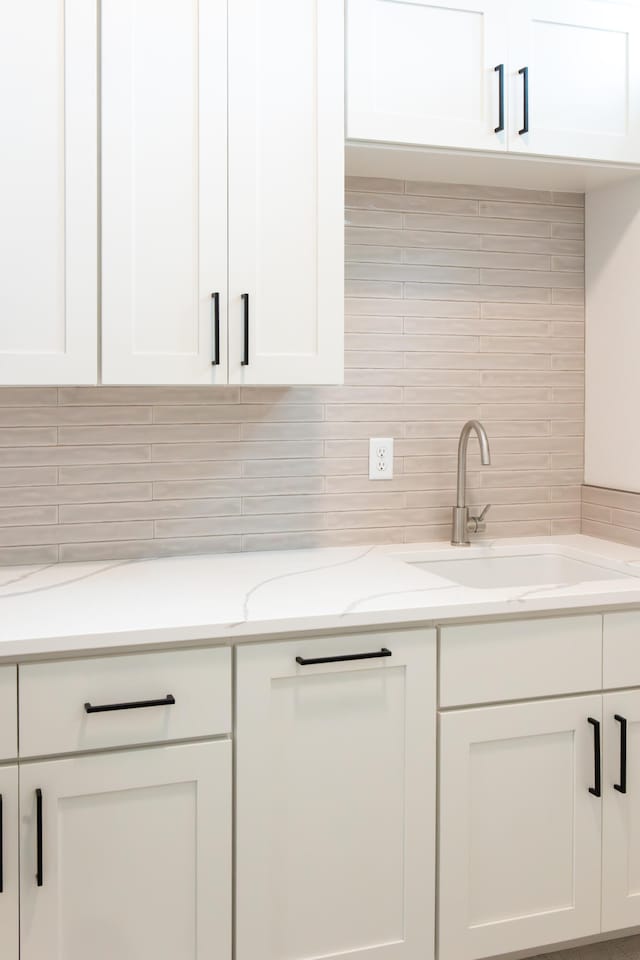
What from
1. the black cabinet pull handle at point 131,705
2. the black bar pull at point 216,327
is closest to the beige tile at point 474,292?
the black bar pull at point 216,327

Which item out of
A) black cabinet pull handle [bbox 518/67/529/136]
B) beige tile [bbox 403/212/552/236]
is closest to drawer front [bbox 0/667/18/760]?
beige tile [bbox 403/212/552/236]

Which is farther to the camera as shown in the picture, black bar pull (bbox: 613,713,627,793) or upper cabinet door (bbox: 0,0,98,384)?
black bar pull (bbox: 613,713,627,793)

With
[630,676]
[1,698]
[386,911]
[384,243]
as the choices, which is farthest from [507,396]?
[1,698]

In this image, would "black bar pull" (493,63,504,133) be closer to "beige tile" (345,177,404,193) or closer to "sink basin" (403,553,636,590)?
"beige tile" (345,177,404,193)

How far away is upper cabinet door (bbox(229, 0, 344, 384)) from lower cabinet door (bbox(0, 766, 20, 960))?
929mm

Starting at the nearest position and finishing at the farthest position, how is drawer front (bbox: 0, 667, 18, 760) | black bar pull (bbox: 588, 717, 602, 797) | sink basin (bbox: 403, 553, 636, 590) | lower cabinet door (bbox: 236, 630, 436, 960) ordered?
drawer front (bbox: 0, 667, 18, 760), lower cabinet door (bbox: 236, 630, 436, 960), black bar pull (bbox: 588, 717, 602, 797), sink basin (bbox: 403, 553, 636, 590)

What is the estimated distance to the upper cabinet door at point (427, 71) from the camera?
6.67ft

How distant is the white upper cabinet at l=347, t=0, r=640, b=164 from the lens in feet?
6.72

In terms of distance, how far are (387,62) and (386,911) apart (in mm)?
1851

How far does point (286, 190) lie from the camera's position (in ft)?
6.43

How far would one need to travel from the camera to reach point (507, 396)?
254cm

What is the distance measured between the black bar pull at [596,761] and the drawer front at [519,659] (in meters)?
0.08

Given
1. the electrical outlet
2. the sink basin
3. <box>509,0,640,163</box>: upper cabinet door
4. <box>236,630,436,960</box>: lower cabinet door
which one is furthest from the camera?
the electrical outlet

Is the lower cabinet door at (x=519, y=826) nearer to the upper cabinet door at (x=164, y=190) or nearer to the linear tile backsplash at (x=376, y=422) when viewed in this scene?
the linear tile backsplash at (x=376, y=422)
